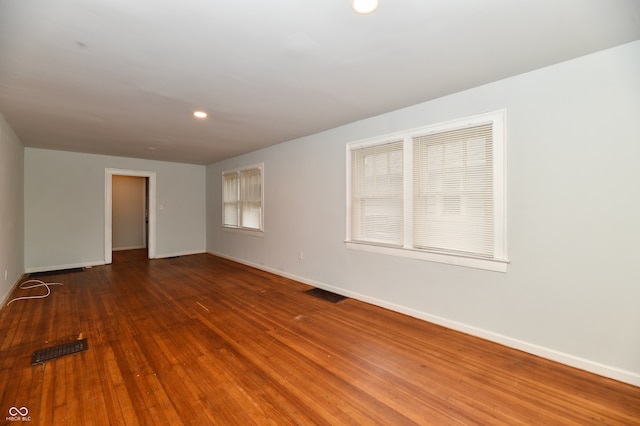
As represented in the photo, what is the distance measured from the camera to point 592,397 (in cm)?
190

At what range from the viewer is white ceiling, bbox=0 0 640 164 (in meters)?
1.63

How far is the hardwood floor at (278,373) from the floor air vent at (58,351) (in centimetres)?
6

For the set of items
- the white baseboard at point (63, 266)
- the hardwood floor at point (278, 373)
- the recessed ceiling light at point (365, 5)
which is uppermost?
the recessed ceiling light at point (365, 5)

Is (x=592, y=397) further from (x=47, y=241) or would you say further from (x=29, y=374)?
(x=47, y=241)

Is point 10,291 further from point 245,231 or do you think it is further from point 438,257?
point 438,257

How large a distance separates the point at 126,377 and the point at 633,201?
3981 mm

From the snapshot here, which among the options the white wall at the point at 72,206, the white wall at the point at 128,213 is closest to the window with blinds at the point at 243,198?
the white wall at the point at 72,206

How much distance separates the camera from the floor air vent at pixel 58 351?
2.35 meters

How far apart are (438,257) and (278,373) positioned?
1.97 metres

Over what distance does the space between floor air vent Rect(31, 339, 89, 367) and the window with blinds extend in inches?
131

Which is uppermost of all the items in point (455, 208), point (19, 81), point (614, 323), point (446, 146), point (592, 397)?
point (19, 81)

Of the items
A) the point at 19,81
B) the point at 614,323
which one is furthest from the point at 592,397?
the point at 19,81

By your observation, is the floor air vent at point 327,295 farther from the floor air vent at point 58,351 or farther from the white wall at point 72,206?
the white wall at point 72,206

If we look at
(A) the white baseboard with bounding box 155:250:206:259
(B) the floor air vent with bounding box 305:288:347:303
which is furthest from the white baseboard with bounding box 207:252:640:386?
(A) the white baseboard with bounding box 155:250:206:259
